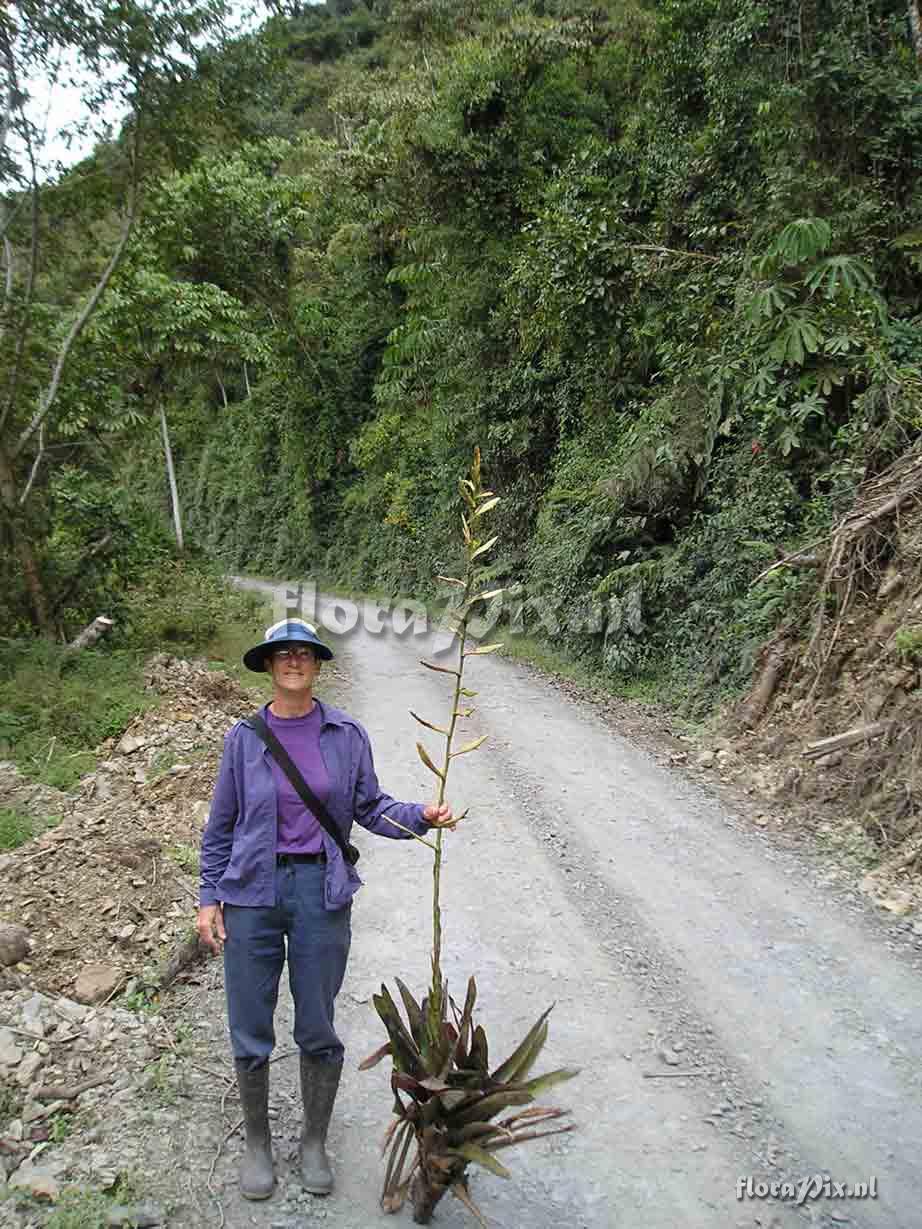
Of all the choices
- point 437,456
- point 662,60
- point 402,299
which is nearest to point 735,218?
point 662,60

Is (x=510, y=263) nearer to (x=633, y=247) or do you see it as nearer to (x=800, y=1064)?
(x=633, y=247)

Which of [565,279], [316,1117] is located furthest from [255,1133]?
[565,279]

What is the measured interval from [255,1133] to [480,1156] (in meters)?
0.93

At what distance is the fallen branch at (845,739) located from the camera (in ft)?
20.0

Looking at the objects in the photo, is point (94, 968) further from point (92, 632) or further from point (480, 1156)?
point (92, 632)

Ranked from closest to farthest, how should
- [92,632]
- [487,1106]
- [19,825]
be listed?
[487,1106] < [19,825] < [92,632]

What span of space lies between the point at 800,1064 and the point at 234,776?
2.81 meters

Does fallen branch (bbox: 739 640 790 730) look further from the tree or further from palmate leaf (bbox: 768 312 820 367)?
the tree

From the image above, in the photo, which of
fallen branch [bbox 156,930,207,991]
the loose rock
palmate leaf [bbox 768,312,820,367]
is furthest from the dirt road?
palmate leaf [bbox 768,312,820,367]

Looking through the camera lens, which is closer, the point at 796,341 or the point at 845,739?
the point at 845,739

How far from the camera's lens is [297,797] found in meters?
3.00

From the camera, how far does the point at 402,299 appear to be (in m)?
23.8

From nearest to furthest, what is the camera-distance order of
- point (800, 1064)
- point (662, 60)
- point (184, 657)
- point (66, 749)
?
point (800, 1064) → point (66, 749) → point (184, 657) → point (662, 60)

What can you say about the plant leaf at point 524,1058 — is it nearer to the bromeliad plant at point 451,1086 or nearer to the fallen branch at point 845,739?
the bromeliad plant at point 451,1086
